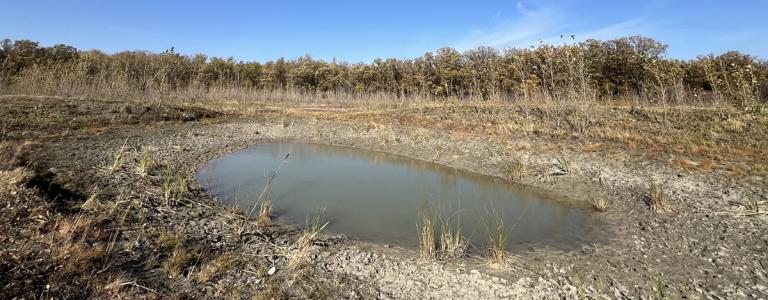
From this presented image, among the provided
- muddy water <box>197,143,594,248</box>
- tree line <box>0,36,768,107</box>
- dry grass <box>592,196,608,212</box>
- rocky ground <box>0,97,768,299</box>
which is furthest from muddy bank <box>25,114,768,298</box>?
tree line <box>0,36,768,107</box>

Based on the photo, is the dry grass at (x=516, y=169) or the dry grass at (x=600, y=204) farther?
the dry grass at (x=516, y=169)

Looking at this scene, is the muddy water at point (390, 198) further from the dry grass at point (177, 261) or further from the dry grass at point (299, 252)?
the dry grass at point (177, 261)

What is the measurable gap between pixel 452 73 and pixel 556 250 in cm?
3177

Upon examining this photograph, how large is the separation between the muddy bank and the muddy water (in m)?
0.48

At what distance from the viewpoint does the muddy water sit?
6242 millimetres

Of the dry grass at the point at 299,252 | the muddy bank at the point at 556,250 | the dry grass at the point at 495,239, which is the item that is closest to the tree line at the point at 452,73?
the muddy bank at the point at 556,250

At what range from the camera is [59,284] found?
136 inches

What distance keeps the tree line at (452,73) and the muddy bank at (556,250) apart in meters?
3.59

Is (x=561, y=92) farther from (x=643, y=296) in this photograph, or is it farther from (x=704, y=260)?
(x=643, y=296)

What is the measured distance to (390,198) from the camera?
801 cm

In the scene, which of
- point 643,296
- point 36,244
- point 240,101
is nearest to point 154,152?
point 36,244

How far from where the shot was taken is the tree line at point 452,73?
640 inches

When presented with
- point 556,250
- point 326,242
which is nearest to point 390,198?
point 326,242

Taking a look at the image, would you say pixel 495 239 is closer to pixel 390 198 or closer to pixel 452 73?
pixel 390 198
